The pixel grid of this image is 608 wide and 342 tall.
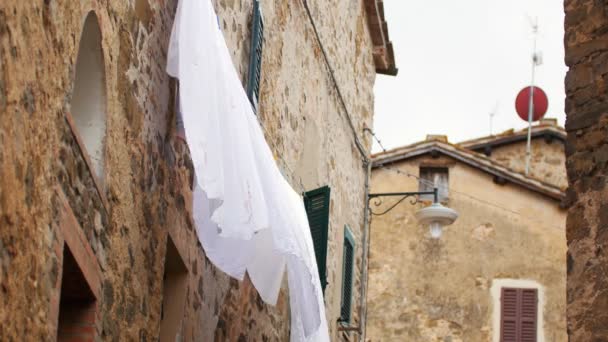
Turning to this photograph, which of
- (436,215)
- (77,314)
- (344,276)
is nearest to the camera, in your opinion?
(77,314)

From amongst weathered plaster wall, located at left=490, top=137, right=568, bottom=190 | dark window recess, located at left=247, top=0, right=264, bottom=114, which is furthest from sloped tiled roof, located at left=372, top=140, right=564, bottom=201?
dark window recess, located at left=247, top=0, right=264, bottom=114

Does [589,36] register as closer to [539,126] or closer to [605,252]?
[605,252]

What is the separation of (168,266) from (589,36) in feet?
9.85

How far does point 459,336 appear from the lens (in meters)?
21.5

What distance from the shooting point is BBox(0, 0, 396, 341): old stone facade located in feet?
18.6

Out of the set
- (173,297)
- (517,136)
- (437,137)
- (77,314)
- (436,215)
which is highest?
(517,136)

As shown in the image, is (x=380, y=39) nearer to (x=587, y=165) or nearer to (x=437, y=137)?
(x=437, y=137)

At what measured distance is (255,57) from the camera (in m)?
10.6

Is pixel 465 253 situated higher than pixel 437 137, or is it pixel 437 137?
pixel 437 137

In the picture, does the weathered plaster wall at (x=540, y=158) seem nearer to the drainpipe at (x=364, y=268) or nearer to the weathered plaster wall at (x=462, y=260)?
the weathered plaster wall at (x=462, y=260)

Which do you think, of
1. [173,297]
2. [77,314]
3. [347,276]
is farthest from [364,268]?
[77,314]

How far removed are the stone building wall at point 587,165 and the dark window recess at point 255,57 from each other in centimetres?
272

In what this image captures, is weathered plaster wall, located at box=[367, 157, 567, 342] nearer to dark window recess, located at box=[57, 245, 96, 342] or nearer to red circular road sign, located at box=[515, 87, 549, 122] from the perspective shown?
red circular road sign, located at box=[515, 87, 549, 122]

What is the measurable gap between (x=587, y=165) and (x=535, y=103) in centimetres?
2120
